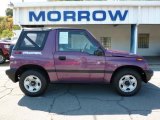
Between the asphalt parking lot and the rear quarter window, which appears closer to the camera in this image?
the asphalt parking lot

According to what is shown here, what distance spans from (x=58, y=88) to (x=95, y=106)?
6.75ft

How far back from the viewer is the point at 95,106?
6164 millimetres

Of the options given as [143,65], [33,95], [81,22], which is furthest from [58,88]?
[81,22]

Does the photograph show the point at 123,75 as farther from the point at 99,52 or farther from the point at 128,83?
the point at 99,52

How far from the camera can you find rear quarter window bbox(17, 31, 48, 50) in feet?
22.4

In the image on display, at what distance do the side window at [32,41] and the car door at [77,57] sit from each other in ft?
1.52

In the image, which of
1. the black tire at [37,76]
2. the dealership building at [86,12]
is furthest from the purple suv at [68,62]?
the dealership building at [86,12]

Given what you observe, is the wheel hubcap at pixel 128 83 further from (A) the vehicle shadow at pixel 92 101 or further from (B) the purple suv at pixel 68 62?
(A) the vehicle shadow at pixel 92 101

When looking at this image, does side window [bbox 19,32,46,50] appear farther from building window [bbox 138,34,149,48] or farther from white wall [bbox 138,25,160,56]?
building window [bbox 138,34,149,48]

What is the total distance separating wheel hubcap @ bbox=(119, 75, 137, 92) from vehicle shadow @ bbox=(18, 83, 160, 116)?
24 cm

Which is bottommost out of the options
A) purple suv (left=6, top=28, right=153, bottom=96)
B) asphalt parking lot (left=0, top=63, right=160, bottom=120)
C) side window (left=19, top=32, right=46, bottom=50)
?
asphalt parking lot (left=0, top=63, right=160, bottom=120)

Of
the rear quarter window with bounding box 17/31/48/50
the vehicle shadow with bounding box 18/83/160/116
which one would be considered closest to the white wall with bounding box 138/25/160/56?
the vehicle shadow with bounding box 18/83/160/116

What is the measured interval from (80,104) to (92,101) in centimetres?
39

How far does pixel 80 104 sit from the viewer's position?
6.32 m
